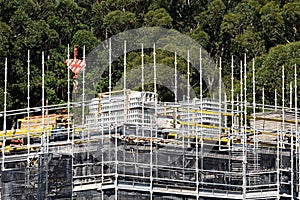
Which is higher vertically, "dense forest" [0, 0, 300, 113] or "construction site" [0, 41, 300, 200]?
"dense forest" [0, 0, 300, 113]

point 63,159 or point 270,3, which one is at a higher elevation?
point 270,3

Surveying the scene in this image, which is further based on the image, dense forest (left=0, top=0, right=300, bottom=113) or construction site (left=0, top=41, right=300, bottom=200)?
dense forest (left=0, top=0, right=300, bottom=113)

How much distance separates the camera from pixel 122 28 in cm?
6297

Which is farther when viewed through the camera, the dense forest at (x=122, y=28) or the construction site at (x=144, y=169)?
the dense forest at (x=122, y=28)

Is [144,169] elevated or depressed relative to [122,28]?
depressed

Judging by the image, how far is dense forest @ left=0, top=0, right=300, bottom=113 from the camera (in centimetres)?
5728

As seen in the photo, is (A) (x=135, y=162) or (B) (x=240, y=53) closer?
(A) (x=135, y=162)

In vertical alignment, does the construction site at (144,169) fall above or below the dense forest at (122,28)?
below

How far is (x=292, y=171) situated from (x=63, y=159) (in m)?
6.59

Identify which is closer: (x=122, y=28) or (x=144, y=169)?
(x=144, y=169)

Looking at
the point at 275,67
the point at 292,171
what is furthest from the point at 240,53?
the point at 292,171

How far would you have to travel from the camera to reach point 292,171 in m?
31.5

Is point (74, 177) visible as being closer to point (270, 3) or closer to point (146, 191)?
point (146, 191)

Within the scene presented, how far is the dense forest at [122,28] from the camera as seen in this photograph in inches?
2255
